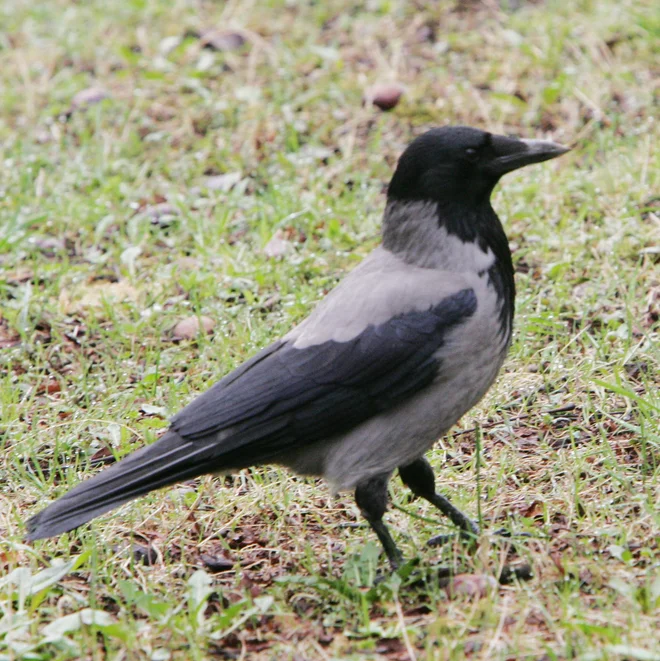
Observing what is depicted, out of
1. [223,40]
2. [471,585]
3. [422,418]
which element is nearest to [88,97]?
[223,40]

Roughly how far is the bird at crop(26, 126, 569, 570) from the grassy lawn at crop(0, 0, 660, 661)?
0.84 ft

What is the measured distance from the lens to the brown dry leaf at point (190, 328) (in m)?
5.20

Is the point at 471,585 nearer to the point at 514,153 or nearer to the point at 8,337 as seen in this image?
the point at 514,153

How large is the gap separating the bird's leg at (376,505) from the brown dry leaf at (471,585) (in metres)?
0.34

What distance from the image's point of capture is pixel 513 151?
3.93 meters

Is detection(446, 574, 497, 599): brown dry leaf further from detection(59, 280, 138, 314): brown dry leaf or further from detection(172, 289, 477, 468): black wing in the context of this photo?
detection(59, 280, 138, 314): brown dry leaf

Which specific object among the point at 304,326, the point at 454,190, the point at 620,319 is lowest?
the point at 620,319

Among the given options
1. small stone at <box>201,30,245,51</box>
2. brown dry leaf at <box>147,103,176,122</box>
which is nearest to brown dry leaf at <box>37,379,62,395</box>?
brown dry leaf at <box>147,103,176,122</box>

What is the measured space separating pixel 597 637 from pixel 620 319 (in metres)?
2.17

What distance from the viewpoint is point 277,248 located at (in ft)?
18.8

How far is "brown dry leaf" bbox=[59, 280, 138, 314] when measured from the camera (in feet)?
18.1

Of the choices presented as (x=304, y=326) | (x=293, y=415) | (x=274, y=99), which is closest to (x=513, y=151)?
(x=304, y=326)

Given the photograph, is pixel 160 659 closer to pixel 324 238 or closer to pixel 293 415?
pixel 293 415

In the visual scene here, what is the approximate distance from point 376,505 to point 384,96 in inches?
150
